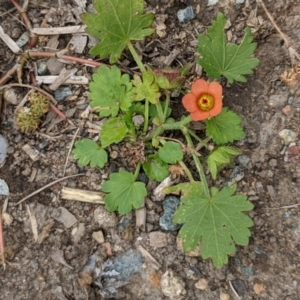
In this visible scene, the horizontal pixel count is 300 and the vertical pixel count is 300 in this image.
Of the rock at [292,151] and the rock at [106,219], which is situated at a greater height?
the rock at [292,151]

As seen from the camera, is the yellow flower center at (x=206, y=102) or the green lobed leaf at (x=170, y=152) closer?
the yellow flower center at (x=206, y=102)

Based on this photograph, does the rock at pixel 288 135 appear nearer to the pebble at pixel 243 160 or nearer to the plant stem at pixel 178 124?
the pebble at pixel 243 160

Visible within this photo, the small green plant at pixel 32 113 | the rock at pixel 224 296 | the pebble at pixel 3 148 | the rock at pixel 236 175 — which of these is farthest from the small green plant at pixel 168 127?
the pebble at pixel 3 148

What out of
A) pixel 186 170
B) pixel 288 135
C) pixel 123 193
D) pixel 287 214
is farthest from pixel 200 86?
pixel 287 214

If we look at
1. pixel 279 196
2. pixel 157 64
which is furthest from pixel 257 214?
pixel 157 64

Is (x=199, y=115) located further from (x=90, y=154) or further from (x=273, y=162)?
(x=90, y=154)

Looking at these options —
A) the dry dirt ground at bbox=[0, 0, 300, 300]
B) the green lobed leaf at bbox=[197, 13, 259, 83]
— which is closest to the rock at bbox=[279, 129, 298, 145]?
the dry dirt ground at bbox=[0, 0, 300, 300]

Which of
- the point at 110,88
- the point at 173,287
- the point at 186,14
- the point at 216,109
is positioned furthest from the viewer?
the point at 186,14
